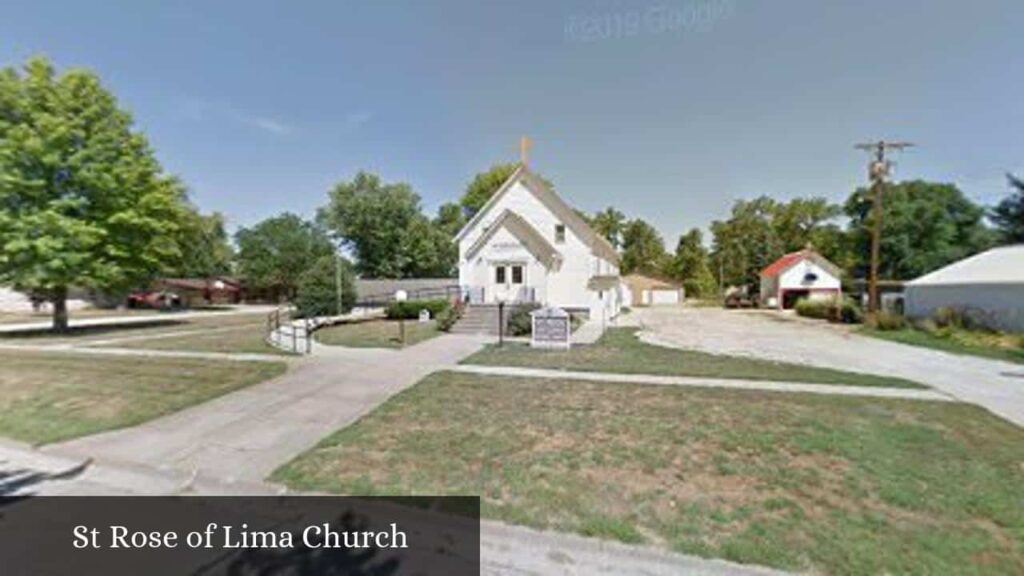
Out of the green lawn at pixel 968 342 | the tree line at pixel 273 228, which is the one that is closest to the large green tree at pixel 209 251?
the tree line at pixel 273 228

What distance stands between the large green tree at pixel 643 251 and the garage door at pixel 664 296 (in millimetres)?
13924

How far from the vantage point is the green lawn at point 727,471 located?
4340mm

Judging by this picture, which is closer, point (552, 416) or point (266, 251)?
point (552, 416)

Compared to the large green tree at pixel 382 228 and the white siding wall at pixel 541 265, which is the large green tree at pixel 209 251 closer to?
the large green tree at pixel 382 228

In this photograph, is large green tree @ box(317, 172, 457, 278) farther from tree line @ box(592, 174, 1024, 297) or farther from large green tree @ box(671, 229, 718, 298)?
large green tree @ box(671, 229, 718, 298)

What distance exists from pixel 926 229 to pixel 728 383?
153 ft

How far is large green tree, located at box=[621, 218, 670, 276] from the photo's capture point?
3041 inches

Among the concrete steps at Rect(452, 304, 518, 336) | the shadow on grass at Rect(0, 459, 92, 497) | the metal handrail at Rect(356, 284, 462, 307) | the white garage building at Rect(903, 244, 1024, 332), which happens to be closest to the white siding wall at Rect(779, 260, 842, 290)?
the white garage building at Rect(903, 244, 1024, 332)

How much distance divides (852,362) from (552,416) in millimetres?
10633

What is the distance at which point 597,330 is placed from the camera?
21609 millimetres

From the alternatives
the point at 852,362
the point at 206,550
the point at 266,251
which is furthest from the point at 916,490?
the point at 266,251

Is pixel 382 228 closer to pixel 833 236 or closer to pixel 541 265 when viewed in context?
pixel 541 265

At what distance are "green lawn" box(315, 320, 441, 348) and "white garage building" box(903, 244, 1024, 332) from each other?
75.8 feet

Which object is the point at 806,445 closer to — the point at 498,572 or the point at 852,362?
the point at 498,572
